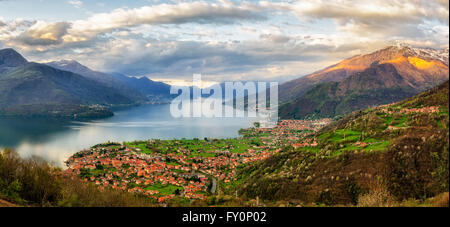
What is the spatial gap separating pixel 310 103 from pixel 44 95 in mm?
152062

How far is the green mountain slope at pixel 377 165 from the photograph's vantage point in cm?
1366

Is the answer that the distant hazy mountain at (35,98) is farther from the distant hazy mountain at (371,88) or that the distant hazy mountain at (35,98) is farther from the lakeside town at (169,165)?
the distant hazy mountain at (371,88)

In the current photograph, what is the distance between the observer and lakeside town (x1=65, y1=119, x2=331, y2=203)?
3331 centimetres

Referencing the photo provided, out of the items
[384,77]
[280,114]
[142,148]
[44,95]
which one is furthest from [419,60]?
[44,95]

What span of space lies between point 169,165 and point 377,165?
105 feet

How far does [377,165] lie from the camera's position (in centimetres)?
1892

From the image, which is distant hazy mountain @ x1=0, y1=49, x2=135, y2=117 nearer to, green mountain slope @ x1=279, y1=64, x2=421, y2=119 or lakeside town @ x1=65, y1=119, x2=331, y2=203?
lakeside town @ x1=65, y1=119, x2=331, y2=203

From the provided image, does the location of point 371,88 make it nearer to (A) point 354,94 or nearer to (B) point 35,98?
(A) point 354,94

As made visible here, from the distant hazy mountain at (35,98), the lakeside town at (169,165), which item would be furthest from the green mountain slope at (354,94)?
the distant hazy mountain at (35,98)

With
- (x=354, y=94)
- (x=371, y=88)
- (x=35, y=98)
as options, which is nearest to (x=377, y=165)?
(x=354, y=94)

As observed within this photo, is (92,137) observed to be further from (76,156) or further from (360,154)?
(360,154)

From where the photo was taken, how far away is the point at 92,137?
73938 mm

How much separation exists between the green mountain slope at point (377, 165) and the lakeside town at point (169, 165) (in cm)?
748

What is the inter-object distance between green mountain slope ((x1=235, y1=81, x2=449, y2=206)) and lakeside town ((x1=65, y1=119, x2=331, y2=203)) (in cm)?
748
